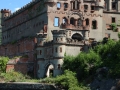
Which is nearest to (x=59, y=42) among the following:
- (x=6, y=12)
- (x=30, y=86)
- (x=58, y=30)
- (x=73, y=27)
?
(x=58, y=30)

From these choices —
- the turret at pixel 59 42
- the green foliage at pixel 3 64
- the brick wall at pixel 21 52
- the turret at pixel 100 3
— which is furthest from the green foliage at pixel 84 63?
the turret at pixel 100 3

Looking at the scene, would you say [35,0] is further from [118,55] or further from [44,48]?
[118,55]

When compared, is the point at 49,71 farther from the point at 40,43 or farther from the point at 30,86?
the point at 30,86

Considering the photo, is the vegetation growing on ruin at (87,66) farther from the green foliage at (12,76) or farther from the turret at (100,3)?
the turret at (100,3)

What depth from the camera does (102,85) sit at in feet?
165

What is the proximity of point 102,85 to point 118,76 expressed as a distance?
2243 mm

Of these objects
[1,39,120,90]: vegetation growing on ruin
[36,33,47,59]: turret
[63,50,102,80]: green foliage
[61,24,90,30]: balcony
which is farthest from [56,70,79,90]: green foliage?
[61,24,90,30]: balcony

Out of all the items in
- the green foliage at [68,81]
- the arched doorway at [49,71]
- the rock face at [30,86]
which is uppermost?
the arched doorway at [49,71]

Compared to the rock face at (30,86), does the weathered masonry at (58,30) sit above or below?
above

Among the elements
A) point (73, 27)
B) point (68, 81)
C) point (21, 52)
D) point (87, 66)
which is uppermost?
point (73, 27)

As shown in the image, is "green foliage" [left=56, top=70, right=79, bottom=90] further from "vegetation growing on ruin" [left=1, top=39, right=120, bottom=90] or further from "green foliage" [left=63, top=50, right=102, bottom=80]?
"green foliage" [left=63, top=50, right=102, bottom=80]

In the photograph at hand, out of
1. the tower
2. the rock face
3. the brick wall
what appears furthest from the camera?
the brick wall

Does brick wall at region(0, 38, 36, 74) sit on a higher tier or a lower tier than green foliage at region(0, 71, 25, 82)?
higher

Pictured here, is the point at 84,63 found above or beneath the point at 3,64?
above
